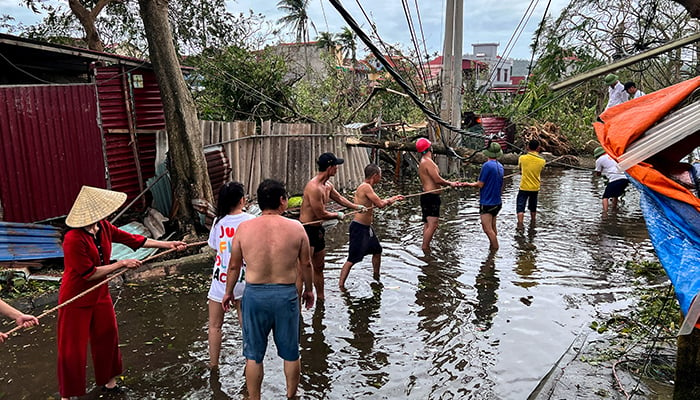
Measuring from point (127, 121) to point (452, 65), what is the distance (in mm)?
8976

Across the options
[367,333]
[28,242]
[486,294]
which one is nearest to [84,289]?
[367,333]

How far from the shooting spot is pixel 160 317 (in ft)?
20.3

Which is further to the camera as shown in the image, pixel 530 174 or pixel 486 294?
pixel 530 174

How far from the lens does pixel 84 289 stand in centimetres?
409

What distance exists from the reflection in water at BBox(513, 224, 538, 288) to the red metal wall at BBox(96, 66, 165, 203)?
7477 millimetres

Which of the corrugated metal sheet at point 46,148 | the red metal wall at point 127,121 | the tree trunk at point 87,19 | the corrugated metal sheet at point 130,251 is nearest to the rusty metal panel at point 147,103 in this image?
the red metal wall at point 127,121

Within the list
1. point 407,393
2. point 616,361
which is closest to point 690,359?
point 616,361

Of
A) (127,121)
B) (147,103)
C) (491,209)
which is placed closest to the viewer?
(491,209)

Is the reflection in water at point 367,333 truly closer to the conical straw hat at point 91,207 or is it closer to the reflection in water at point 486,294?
the reflection in water at point 486,294

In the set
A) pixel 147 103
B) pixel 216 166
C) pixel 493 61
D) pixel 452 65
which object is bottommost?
pixel 216 166

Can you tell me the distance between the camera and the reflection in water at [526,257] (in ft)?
24.2

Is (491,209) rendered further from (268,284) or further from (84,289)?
(84,289)

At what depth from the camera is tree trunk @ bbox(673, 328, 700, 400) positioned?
3537mm

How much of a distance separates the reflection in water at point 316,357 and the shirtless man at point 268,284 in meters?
0.67
